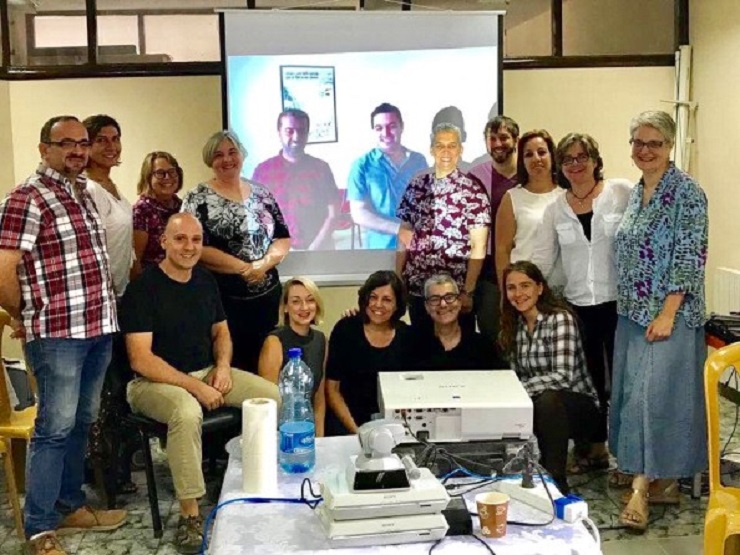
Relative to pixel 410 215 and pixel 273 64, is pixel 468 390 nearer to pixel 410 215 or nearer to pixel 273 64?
pixel 410 215

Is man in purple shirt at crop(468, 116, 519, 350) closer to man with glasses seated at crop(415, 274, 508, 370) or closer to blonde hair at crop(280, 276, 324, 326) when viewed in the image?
man with glasses seated at crop(415, 274, 508, 370)

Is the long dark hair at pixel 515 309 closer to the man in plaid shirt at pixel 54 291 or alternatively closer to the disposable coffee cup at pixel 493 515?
the man in plaid shirt at pixel 54 291

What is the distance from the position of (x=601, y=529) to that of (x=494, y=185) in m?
1.44

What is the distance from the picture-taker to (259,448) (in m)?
1.94

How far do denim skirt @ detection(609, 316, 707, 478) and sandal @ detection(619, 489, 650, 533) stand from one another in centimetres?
8

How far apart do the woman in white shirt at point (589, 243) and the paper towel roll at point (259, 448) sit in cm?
165

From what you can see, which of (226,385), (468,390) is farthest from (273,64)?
(468,390)

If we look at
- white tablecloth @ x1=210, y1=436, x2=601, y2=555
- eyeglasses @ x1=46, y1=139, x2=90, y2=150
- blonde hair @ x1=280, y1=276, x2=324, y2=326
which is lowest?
white tablecloth @ x1=210, y1=436, x2=601, y2=555

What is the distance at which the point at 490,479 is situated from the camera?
6.71 ft

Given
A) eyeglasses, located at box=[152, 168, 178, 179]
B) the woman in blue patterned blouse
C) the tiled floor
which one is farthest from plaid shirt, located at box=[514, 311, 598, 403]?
eyeglasses, located at box=[152, 168, 178, 179]

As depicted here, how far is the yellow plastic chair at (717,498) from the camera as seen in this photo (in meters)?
2.22

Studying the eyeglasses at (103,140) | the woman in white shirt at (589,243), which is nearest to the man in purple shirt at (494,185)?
the woman in white shirt at (589,243)

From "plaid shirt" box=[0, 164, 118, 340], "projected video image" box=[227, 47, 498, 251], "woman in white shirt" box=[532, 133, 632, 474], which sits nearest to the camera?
"plaid shirt" box=[0, 164, 118, 340]

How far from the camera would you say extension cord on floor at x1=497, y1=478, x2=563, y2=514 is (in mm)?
1868
